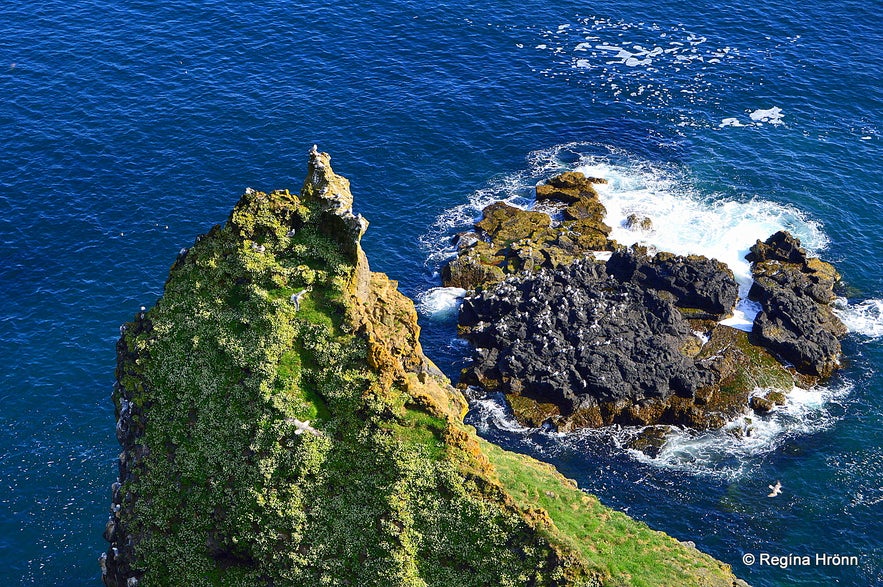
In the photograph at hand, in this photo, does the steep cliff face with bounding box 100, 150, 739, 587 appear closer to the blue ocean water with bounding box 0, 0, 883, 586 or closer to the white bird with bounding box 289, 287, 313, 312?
the white bird with bounding box 289, 287, 313, 312

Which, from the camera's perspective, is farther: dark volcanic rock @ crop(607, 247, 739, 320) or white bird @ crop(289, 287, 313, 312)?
dark volcanic rock @ crop(607, 247, 739, 320)

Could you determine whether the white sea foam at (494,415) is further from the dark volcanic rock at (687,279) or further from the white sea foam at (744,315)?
the white sea foam at (744,315)

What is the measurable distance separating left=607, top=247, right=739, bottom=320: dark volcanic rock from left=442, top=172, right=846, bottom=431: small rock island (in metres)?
0.11

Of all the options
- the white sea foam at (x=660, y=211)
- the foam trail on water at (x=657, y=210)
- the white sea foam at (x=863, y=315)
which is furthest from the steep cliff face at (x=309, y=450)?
the foam trail on water at (x=657, y=210)

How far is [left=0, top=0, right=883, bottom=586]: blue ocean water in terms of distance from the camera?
66.1m

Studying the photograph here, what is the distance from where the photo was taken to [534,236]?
8950 centimetres

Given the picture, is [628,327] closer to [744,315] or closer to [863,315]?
[744,315]

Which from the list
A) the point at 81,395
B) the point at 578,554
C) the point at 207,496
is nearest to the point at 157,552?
the point at 207,496

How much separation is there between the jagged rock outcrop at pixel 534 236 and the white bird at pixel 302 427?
40.5m

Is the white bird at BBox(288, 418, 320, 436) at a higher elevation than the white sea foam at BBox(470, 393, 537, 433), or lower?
lower

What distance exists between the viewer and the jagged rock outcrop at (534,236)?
281 feet

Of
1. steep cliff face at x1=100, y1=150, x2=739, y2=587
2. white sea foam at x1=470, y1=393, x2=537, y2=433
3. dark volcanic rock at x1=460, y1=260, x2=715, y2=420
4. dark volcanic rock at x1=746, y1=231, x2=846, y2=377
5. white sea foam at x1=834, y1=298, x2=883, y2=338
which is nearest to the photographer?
steep cliff face at x1=100, y1=150, x2=739, y2=587

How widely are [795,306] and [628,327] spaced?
1585 centimetres

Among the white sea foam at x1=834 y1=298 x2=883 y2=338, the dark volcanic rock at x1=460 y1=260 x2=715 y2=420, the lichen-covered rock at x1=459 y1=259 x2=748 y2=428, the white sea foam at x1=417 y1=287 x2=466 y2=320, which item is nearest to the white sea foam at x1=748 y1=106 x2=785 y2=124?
the white sea foam at x1=834 y1=298 x2=883 y2=338
